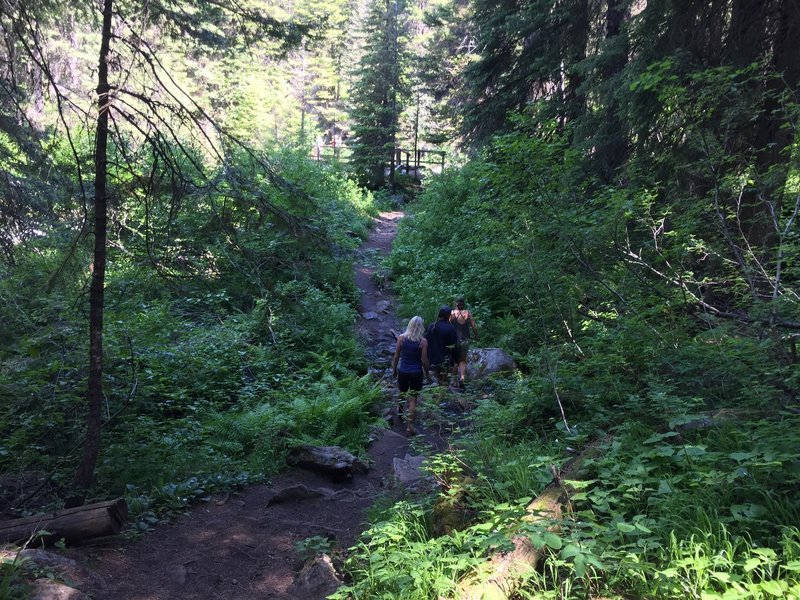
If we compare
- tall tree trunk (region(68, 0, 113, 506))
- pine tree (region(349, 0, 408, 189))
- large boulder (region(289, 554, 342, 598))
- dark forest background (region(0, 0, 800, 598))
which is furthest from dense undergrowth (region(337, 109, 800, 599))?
pine tree (region(349, 0, 408, 189))

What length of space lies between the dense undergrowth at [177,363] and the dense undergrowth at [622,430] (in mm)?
2653

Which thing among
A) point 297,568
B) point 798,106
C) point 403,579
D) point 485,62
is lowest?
point 297,568

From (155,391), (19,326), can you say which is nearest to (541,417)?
(155,391)

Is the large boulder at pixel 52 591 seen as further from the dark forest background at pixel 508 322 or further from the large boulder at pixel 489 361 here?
the large boulder at pixel 489 361

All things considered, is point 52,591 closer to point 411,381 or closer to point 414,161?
point 411,381

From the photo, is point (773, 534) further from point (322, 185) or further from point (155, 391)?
point (322, 185)

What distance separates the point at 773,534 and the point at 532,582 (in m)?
1.44

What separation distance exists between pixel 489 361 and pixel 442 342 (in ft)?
3.45

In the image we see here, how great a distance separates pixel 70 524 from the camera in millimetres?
4812

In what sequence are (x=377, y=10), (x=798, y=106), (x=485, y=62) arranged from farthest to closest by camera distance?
(x=377, y=10) < (x=485, y=62) < (x=798, y=106)

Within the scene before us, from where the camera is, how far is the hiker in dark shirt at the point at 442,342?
9.45 m

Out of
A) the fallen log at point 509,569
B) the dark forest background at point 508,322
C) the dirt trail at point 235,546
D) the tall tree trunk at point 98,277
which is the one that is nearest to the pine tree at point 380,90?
the dark forest background at point 508,322

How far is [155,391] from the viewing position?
778cm

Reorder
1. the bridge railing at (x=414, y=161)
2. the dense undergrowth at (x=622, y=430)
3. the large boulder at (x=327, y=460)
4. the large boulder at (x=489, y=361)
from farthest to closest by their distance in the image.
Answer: the bridge railing at (x=414, y=161), the large boulder at (x=489, y=361), the large boulder at (x=327, y=460), the dense undergrowth at (x=622, y=430)
